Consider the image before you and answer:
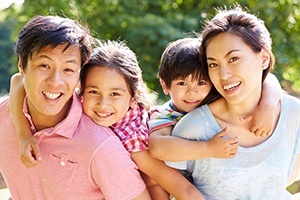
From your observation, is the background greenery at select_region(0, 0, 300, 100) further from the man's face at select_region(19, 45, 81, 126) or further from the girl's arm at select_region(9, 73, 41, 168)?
the man's face at select_region(19, 45, 81, 126)

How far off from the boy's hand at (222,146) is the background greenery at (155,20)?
14.6 ft

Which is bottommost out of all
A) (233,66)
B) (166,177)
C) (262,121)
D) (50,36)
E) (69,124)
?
(166,177)

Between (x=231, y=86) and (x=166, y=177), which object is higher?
(x=231, y=86)

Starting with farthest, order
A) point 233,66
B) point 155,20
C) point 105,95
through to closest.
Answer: point 155,20 → point 105,95 → point 233,66

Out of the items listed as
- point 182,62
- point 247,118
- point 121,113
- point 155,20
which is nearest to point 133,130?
point 121,113

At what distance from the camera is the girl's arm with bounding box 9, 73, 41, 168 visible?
5.99 feet

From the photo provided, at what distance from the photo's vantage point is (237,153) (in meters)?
1.88

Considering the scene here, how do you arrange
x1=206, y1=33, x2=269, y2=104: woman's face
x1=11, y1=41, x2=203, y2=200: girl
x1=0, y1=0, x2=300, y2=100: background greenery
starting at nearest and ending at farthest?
x1=206, y1=33, x2=269, y2=104: woman's face < x1=11, y1=41, x2=203, y2=200: girl < x1=0, y1=0, x2=300, y2=100: background greenery

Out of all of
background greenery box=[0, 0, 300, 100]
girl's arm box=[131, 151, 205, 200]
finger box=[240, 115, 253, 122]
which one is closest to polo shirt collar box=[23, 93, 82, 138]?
girl's arm box=[131, 151, 205, 200]

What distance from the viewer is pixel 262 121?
188 centimetres

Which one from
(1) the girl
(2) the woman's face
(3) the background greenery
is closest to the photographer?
(2) the woman's face

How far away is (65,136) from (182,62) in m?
0.54

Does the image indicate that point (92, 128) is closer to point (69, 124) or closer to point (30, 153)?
point (69, 124)

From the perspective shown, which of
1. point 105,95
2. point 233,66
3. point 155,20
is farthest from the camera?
point 155,20
